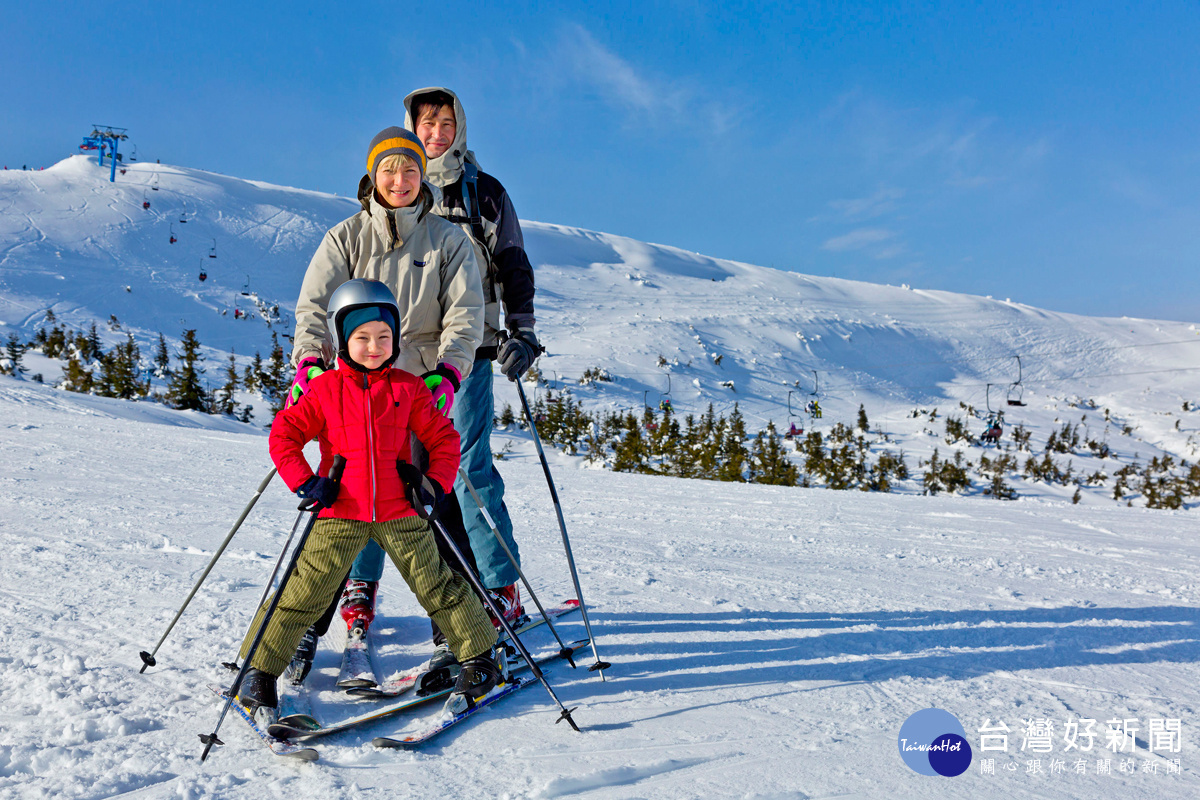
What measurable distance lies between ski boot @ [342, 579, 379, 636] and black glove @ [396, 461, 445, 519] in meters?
0.88

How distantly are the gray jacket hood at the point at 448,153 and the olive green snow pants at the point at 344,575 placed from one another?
1436 millimetres

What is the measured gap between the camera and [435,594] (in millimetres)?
2320

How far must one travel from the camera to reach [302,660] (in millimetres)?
2480

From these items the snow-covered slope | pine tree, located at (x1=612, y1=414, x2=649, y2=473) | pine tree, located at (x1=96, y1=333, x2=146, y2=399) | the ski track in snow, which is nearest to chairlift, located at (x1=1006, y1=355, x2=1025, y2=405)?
the snow-covered slope

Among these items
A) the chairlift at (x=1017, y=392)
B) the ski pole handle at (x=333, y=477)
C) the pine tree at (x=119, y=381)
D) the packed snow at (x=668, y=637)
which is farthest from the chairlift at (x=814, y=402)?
the ski pole handle at (x=333, y=477)

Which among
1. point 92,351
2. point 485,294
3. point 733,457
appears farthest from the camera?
point 92,351

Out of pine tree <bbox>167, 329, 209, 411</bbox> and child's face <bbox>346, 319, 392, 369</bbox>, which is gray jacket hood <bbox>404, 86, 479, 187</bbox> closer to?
child's face <bbox>346, 319, 392, 369</bbox>

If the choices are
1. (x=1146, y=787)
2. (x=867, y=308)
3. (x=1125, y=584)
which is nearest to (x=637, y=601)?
(x=1146, y=787)

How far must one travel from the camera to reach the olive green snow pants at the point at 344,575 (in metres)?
2.18

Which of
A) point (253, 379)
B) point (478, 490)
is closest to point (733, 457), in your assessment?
point (253, 379)

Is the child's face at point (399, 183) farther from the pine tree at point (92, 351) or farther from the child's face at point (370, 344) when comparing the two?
the pine tree at point (92, 351)

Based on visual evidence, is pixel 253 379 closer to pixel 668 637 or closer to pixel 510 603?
pixel 510 603

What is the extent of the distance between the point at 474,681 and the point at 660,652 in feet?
3.03

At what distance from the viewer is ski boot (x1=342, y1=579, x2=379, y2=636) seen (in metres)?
2.79
